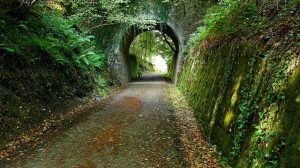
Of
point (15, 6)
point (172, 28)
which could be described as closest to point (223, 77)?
point (15, 6)

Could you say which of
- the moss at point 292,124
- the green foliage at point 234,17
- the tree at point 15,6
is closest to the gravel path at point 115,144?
the moss at point 292,124

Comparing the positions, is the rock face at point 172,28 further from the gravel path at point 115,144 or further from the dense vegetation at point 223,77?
the gravel path at point 115,144

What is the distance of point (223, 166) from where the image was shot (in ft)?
20.2

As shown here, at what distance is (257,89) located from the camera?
5.73m

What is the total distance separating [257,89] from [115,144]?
3685mm

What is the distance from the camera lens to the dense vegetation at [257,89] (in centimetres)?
442

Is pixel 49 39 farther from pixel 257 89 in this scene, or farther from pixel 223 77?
pixel 257 89

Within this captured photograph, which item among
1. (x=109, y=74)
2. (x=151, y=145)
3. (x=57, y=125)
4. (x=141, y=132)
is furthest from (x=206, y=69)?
(x=109, y=74)

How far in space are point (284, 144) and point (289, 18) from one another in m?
2.93

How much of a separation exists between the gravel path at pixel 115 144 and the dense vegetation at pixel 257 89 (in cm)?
123

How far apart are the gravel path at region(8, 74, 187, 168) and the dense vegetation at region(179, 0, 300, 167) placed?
1.23m

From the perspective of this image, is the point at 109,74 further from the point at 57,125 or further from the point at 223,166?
the point at 223,166

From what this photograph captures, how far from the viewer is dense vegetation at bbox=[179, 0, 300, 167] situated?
4418 mm

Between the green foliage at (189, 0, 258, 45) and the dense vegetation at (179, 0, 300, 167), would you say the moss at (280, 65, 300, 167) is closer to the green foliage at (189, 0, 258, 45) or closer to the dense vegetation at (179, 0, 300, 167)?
the dense vegetation at (179, 0, 300, 167)
